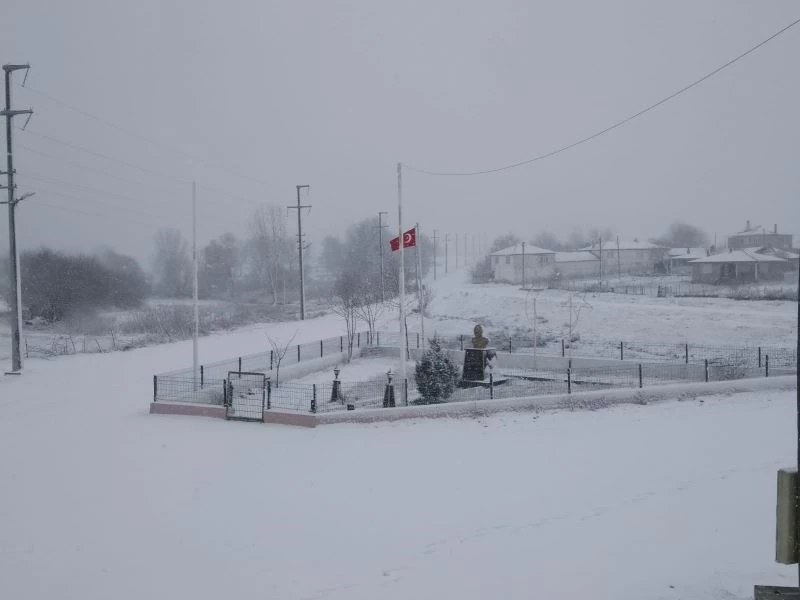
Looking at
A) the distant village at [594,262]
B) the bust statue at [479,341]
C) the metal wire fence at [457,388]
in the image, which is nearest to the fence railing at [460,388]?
the metal wire fence at [457,388]

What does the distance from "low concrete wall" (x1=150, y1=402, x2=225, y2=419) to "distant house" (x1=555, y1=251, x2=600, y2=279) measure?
54.7 metres

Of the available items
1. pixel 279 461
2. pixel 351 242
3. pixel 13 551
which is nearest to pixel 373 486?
pixel 279 461

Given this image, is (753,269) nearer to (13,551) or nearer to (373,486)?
(373,486)

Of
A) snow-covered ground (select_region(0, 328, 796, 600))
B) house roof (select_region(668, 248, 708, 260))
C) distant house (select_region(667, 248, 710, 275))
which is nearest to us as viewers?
snow-covered ground (select_region(0, 328, 796, 600))

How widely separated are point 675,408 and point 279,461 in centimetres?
915

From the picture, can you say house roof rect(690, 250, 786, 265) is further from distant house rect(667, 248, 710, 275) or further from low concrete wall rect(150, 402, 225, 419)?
low concrete wall rect(150, 402, 225, 419)

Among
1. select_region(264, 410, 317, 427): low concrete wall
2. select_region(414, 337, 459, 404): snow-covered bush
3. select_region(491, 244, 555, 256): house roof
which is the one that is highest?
select_region(491, 244, 555, 256): house roof

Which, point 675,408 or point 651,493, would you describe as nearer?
point 651,493

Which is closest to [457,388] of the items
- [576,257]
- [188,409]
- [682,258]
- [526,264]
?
[188,409]

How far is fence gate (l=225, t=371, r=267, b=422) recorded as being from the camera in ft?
50.1

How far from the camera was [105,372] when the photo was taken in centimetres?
2272

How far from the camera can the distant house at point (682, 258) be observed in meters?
55.4

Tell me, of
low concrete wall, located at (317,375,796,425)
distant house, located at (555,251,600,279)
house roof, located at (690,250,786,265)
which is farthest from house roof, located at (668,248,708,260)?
low concrete wall, located at (317,375,796,425)

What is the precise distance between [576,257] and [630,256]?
5628mm
